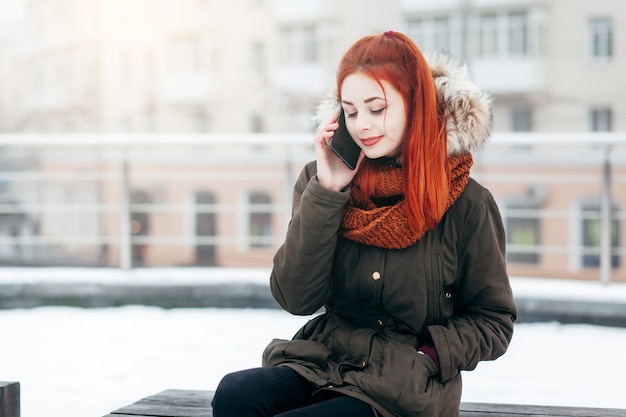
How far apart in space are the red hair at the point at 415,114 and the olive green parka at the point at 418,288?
0.03 metres

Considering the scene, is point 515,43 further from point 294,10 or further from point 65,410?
point 65,410

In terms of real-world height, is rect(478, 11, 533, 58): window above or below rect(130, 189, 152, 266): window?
above

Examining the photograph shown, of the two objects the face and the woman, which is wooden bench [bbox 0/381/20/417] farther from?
the face

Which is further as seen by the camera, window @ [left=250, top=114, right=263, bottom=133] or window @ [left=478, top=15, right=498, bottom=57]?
window @ [left=250, top=114, right=263, bottom=133]

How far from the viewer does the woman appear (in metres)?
1.26

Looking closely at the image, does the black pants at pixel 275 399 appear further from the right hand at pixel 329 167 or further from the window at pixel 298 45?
the window at pixel 298 45

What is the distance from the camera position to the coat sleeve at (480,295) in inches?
49.8

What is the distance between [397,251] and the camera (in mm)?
1303

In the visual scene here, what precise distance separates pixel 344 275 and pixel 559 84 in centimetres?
2550

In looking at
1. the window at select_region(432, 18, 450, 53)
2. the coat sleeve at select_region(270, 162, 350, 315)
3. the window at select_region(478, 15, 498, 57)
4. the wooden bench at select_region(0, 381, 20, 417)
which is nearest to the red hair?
the coat sleeve at select_region(270, 162, 350, 315)

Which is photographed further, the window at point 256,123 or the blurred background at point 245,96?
the window at point 256,123

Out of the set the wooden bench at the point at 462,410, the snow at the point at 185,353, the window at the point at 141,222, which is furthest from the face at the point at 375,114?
the window at the point at 141,222

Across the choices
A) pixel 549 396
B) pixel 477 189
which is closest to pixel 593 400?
pixel 549 396

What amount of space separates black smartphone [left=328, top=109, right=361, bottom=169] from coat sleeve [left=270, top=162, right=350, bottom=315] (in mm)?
51
